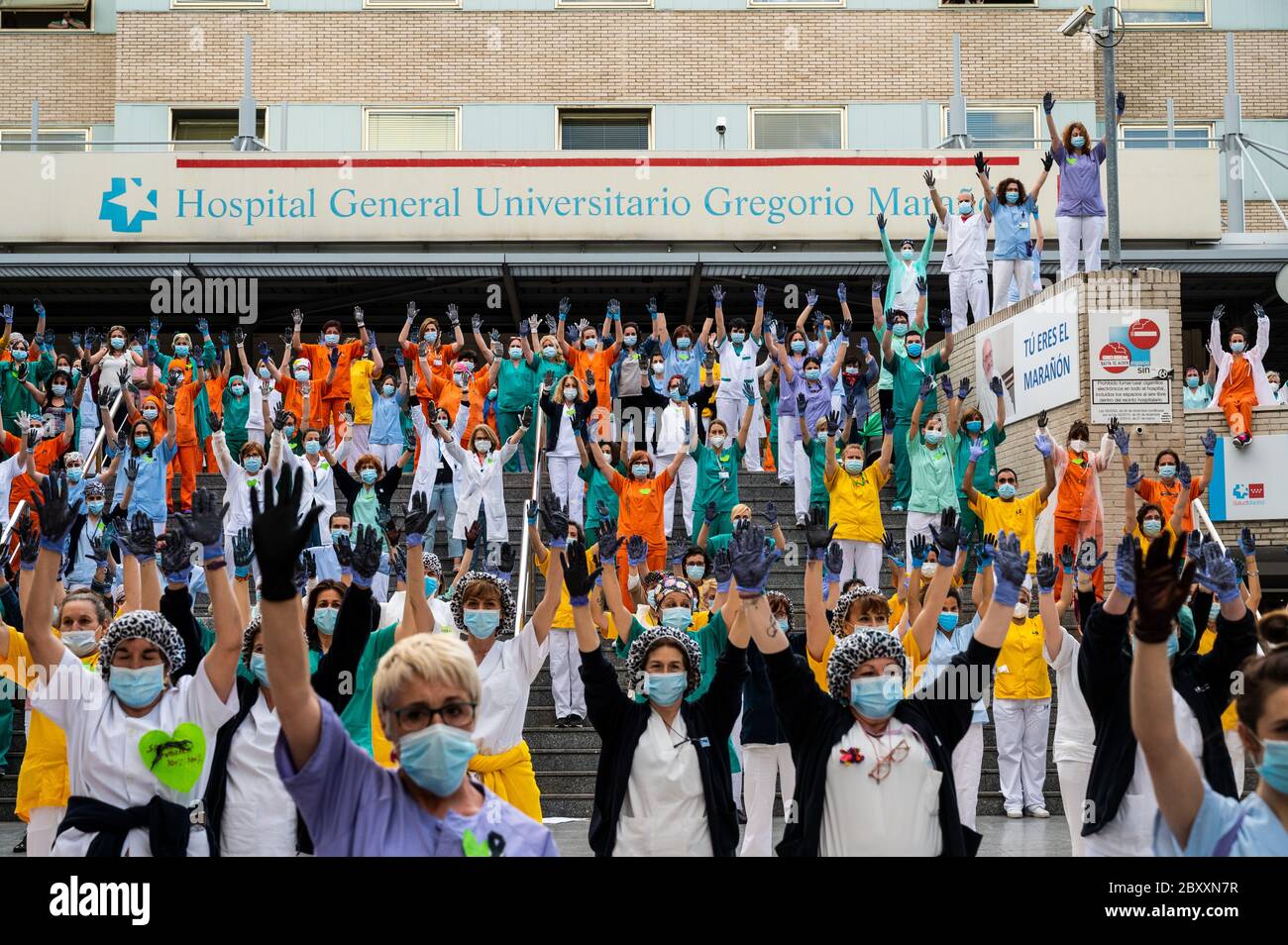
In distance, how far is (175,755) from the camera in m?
4.96

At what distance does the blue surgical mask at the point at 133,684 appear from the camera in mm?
4992

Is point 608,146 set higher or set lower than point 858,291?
higher

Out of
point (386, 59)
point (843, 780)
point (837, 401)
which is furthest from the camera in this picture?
point (386, 59)

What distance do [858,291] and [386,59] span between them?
1048 centimetres

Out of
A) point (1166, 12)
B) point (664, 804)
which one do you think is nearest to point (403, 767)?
point (664, 804)

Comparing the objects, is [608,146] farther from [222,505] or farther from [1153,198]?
[222,505]

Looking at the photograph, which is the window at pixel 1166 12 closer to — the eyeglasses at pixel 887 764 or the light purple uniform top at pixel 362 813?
the eyeglasses at pixel 887 764

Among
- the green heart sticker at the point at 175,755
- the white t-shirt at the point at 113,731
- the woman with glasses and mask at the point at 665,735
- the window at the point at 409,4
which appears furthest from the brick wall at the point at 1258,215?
the green heart sticker at the point at 175,755

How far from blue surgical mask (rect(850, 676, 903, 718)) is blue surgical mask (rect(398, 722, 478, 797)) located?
220cm

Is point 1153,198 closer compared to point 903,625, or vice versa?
point 903,625

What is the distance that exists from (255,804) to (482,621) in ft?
4.35

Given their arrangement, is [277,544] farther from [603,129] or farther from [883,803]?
[603,129]
